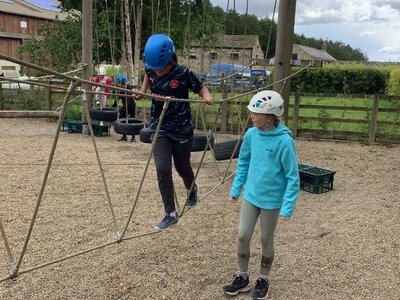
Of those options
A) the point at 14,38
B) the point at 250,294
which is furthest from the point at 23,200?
the point at 14,38

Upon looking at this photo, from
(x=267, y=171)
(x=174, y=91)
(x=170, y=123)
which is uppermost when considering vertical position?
(x=174, y=91)

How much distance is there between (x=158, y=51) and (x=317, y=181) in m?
2.95

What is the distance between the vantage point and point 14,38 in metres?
27.3

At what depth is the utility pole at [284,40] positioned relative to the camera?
16.3 ft

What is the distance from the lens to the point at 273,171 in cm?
229

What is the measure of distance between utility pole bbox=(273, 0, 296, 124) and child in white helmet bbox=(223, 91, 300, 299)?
2822 millimetres

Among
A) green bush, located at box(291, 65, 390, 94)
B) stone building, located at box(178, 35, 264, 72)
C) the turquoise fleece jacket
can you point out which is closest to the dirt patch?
the turquoise fleece jacket

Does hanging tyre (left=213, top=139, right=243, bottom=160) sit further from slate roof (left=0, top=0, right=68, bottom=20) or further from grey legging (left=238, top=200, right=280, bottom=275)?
slate roof (left=0, top=0, right=68, bottom=20)

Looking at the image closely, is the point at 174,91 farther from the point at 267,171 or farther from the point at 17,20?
the point at 17,20

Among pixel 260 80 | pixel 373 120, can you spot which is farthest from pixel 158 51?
pixel 373 120

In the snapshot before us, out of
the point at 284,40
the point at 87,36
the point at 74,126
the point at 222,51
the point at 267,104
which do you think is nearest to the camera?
the point at 267,104

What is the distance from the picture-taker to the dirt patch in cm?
268

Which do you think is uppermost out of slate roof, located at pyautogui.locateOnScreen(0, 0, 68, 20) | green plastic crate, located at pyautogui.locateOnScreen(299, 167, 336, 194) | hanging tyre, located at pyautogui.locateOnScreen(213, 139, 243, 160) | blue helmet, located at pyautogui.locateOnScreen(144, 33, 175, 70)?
slate roof, located at pyautogui.locateOnScreen(0, 0, 68, 20)

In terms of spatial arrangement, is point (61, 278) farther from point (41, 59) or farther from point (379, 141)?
point (41, 59)
